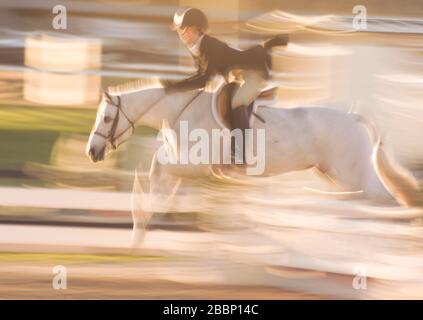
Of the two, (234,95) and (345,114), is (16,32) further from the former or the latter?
(345,114)

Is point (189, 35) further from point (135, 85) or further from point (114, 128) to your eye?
point (114, 128)

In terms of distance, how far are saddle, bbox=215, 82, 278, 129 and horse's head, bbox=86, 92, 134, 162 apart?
1.42ft

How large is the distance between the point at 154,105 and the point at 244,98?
422 millimetres

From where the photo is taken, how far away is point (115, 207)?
3510mm

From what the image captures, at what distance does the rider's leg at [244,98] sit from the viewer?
3555 mm

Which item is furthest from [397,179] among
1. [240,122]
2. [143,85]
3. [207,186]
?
[143,85]

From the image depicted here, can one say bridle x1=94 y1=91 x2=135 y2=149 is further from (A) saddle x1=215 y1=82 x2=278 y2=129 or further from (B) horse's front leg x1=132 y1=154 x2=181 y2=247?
(A) saddle x1=215 y1=82 x2=278 y2=129

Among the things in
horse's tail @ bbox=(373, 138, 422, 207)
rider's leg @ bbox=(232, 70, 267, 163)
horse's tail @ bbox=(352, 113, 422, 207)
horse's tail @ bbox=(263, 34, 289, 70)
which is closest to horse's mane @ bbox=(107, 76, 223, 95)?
rider's leg @ bbox=(232, 70, 267, 163)

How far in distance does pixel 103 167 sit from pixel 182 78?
0.55 meters

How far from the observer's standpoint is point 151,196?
355 cm

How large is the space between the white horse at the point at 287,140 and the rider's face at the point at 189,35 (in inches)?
9.3
